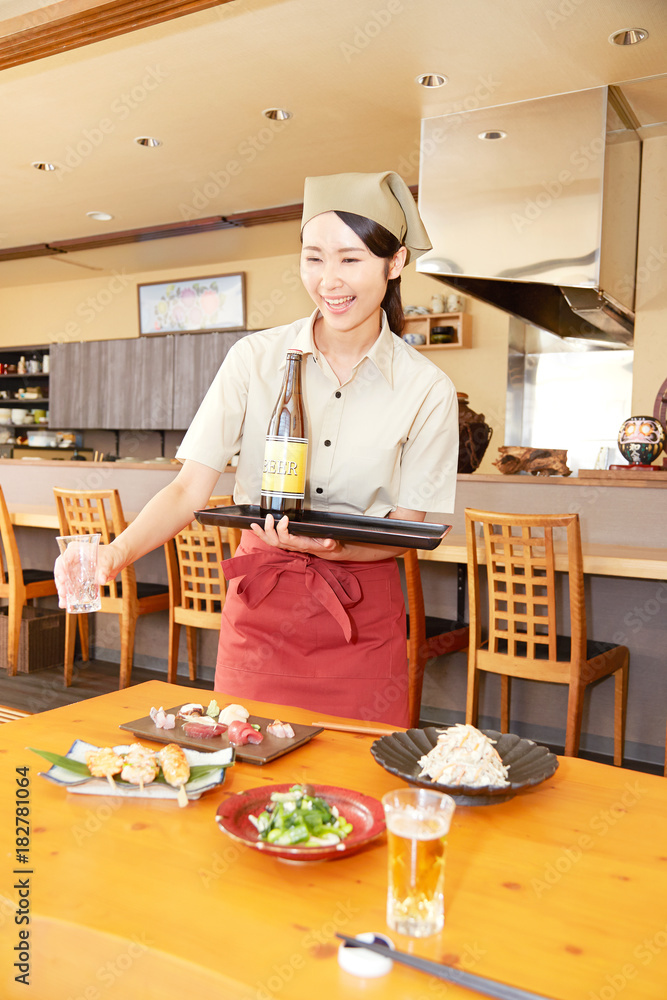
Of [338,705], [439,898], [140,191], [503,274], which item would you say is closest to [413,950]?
[439,898]

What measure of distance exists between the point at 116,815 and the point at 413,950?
39 cm

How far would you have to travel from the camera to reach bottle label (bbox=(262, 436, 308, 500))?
1332mm

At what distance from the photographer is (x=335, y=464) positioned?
5.14 ft

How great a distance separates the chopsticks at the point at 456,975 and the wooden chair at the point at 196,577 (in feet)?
8.72

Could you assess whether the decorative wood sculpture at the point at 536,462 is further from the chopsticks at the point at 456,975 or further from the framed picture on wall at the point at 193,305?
the framed picture on wall at the point at 193,305

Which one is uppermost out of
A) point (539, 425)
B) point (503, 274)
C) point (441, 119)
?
point (441, 119)

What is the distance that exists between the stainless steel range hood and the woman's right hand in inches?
125

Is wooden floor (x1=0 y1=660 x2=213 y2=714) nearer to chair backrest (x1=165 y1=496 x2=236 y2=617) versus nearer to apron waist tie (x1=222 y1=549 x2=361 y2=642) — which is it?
chair backrest (x1=165 y1=496 x2=236 y2=617)

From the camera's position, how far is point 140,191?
550 cm

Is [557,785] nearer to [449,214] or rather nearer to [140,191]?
[449,214]

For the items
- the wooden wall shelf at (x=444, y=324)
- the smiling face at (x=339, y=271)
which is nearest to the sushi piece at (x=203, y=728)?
the smiling face at (x=339, y=271)

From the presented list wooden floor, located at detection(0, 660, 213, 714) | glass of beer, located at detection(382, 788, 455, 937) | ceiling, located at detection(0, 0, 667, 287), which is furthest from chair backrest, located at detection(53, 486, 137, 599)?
glass of beer, located at detection(382, 788, 455, 937)

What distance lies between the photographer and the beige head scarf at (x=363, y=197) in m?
1.37

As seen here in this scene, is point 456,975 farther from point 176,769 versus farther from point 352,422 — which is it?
point 352,422
